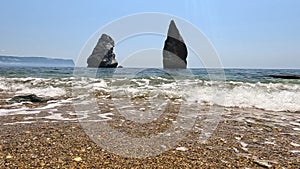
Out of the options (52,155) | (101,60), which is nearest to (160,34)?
(52,155)

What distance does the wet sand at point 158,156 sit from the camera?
3.61 meters

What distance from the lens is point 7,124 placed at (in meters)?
5.75

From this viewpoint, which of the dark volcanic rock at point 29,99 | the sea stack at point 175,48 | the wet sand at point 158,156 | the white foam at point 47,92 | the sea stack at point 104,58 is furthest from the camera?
the sea stack at point 104,58

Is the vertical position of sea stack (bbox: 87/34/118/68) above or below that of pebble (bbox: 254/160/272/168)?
above

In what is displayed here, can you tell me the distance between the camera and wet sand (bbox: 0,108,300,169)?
Result: 3609 mm

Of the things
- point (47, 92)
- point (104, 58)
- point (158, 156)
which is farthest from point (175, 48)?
point (158, 156)

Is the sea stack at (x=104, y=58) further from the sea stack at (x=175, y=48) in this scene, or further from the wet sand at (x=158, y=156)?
the wet sand at (x=158, y=156)

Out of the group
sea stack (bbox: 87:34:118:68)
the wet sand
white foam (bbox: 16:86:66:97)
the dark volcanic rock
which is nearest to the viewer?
the wet sand

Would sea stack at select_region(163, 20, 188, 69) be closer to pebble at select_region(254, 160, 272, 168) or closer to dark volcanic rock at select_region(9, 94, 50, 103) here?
dark volcanic rock at select_region(9, 94, 50, 103)

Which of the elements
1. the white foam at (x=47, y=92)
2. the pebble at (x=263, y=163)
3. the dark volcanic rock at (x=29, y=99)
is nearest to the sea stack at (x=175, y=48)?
the white foam at (x=47, y=92)

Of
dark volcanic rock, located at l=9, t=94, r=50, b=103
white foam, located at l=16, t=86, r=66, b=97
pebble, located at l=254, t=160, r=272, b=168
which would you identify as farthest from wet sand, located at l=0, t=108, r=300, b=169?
white foam, located at l=16, t=86, r=66, b=97

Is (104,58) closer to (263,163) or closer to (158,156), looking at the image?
(158,156)

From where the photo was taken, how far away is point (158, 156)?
3.96m

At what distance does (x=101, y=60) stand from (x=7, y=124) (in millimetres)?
56600
